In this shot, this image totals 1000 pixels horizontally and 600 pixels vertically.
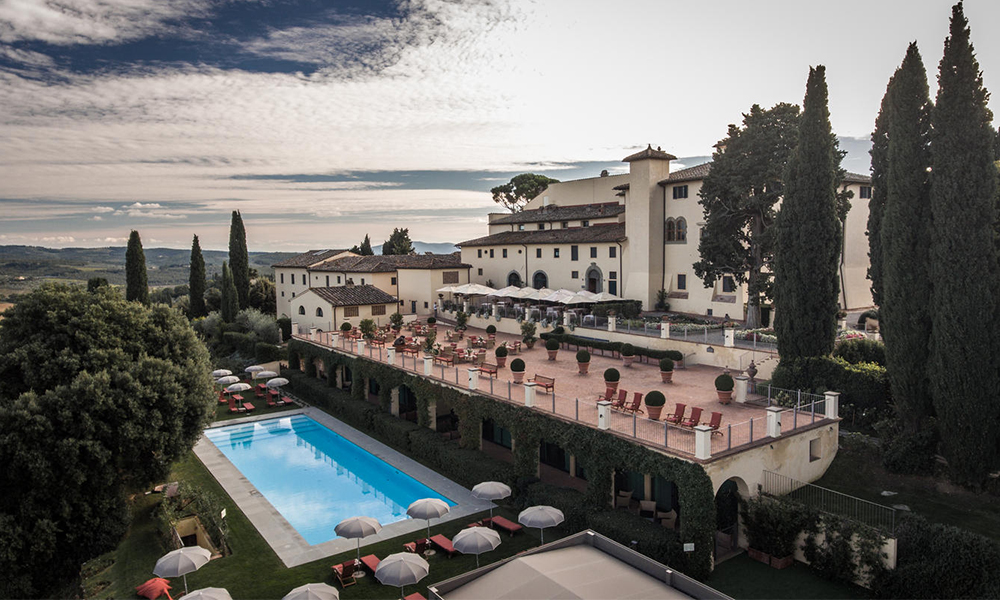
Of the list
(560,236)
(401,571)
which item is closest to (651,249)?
(560,236)

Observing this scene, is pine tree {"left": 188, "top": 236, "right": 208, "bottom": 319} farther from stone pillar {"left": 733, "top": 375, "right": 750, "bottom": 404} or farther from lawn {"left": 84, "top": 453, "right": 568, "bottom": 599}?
stone pillar {"left": 733, "top": 375, "right": 750, "bottom": 404}

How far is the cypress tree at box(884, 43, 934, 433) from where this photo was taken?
1719 centimetres

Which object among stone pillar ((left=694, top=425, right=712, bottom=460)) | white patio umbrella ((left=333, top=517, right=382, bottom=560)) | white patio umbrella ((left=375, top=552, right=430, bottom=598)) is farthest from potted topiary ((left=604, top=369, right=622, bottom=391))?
white patio umbrella ((left=375, top=552, right=430, bottom=598))

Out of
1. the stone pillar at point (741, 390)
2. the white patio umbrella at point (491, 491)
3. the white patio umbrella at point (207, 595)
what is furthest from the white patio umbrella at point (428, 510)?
the stone pillar at point (741, 390)

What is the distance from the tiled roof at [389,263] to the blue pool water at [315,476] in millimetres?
17775

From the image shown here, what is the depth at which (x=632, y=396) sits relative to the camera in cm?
2123

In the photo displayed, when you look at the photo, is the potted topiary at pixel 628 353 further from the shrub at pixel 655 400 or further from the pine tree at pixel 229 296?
the pine tree at pixel 229 296

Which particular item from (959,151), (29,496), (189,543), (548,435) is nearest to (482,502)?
(548,435)

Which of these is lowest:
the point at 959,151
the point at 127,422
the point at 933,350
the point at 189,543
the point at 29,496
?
the point at 189,543

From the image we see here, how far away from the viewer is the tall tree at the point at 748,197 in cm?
2883

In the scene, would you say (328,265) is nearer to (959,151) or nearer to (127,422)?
(127,422)

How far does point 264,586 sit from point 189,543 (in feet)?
16.7

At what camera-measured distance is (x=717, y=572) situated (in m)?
14.3

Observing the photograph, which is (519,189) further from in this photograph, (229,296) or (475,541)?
(475,541)
